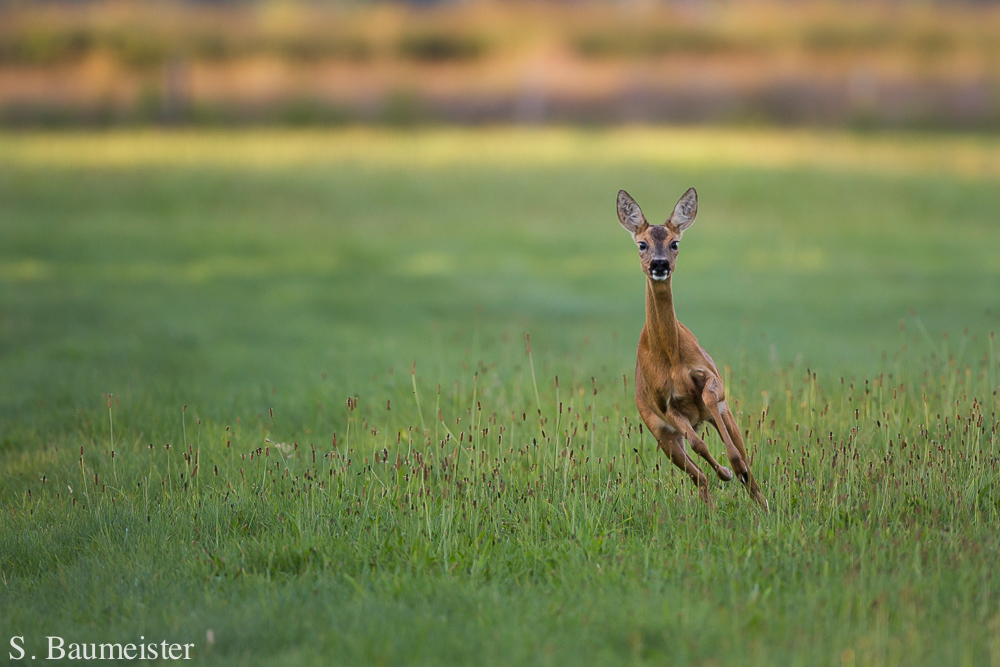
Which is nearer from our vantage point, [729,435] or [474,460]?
[729,435]

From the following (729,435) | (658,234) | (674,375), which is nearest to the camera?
(658,234)

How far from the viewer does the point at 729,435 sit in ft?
18.9

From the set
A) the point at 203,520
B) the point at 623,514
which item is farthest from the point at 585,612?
the point at 203,520

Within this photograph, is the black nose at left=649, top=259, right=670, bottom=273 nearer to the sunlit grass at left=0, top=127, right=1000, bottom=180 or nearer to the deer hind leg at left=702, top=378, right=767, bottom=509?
the deer hind leg at left=702, top=378, right=767, bottom=509

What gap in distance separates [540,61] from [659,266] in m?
32.3

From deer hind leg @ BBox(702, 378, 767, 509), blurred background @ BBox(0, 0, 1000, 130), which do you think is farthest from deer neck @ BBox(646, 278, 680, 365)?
blurred background @ BBox(0, 0, 1000, 130)

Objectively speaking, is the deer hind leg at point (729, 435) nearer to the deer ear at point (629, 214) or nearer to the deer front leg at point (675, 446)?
the deer front leg at point (675, 446)

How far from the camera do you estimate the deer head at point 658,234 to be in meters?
5.36

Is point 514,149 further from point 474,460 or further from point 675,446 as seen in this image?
point 675,446

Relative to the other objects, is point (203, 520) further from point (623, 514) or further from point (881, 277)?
point (881, 277)

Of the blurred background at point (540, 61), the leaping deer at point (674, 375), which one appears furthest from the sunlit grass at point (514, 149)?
the leaping deer at point (674, 375)

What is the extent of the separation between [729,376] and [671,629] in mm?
4683

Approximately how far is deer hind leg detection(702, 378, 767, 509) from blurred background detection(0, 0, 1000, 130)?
31109mm

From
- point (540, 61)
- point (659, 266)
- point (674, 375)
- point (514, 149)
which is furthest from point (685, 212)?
point (540, 61)
